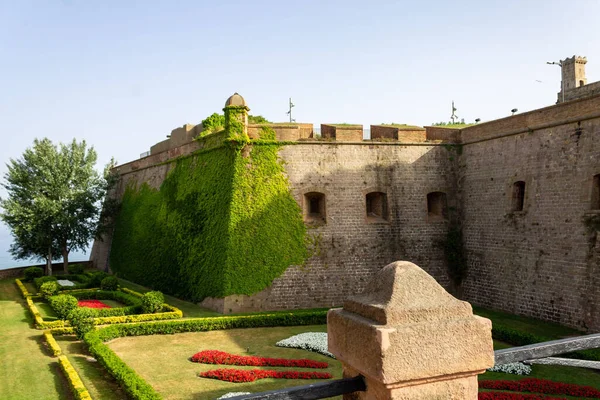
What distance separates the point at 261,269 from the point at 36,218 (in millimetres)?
15320

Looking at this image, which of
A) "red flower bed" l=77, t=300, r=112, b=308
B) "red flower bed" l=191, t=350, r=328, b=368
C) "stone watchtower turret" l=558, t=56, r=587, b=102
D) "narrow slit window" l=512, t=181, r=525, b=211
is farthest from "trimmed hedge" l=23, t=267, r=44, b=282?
"stone watchtower turret" l=558, t=56, r=587, b=102

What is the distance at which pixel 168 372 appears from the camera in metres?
11.5

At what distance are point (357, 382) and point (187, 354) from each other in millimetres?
11320

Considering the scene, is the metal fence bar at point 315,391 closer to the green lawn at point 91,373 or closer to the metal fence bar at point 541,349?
the metal fence bar at point 541,349

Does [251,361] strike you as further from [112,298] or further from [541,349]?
[112,298]

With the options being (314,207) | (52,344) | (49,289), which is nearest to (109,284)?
(49,289)

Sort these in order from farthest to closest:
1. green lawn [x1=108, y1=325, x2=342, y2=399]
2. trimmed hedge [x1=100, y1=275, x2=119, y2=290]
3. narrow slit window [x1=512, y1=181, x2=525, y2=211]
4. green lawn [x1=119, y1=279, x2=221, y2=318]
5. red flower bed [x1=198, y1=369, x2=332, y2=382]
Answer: trimmed hedge [x1=100, y1=275, x2=119, y2=290] < green lawn [x1=119, y1=279, x2=221, y2=318] < narrow slit window [x1=512, y1=181, x2=525, y2=211] < red flower bed [x1=198, y1=369, x2=332, y2=382] < green lawn [x1=108, y1=325, x2=342, y2=399]

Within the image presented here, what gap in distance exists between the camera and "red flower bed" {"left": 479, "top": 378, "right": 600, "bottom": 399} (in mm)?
9827

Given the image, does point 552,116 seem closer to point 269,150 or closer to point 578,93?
point 578,93

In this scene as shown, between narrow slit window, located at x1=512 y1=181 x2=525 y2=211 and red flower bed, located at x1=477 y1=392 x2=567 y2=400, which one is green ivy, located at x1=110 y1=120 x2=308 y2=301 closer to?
narrow slit window, located at x1=512 y1=181 x2=525 y2=211

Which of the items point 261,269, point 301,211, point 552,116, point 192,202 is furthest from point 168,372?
point 552,116

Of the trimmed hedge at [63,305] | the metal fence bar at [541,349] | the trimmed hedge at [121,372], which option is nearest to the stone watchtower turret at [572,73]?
the trimmed hedge at [121,372]

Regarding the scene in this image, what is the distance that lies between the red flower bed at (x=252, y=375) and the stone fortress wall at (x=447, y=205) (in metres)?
6.39

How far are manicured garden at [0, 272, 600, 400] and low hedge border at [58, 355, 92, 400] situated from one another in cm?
2
